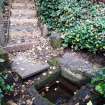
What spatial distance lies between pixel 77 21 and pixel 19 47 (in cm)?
201

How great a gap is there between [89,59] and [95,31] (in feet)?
2.73

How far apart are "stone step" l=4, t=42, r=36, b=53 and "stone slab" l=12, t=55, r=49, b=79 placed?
39 centimetres

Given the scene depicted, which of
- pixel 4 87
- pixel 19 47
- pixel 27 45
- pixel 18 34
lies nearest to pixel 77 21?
pixel 27 45

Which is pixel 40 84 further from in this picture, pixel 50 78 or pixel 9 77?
pixel 9 77

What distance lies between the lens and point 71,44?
7215 millimetres

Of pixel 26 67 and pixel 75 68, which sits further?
pixel 75 68

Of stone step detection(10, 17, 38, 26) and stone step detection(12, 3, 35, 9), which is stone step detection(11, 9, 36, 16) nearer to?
stone step detection(12, 3, 35, 9)

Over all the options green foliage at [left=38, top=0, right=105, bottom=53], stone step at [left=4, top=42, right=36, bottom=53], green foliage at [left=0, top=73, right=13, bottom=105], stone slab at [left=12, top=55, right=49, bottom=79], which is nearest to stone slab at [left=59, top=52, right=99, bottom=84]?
green foliage at [left=38, top=0, right=105, bottom=53]

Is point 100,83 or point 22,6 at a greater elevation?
point 22,6

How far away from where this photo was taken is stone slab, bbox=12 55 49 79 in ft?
19.6

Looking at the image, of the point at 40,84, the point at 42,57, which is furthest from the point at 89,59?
the point at 40,84

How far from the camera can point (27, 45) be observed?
23.5 ft

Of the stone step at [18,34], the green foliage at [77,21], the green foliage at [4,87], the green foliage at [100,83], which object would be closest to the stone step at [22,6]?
the green foliage at [77,21]

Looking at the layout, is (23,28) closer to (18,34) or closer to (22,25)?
(22,25)
